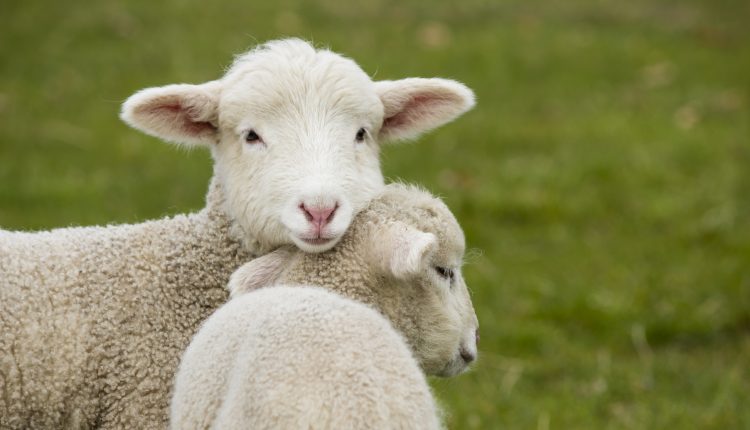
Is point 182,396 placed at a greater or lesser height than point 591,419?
greater

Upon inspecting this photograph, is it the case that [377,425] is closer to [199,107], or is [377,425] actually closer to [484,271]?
[199,107]

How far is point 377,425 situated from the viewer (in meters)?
3.24

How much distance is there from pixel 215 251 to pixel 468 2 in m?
10.5

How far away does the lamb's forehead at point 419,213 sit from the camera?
4168mm

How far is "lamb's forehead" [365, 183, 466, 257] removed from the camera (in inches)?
164

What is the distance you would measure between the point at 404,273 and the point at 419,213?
1.52 feet

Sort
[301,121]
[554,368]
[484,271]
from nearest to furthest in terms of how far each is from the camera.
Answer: [301,121]
[554,368]
[484,271]

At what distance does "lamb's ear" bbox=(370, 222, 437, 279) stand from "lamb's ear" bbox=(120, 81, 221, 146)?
1.06m

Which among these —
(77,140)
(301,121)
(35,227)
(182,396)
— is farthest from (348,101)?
(77,140)

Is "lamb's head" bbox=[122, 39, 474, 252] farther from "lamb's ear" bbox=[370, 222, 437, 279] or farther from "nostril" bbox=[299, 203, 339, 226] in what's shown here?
"lamb's ear" bbox=[370, 222, 437, 279]

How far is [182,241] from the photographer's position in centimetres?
471

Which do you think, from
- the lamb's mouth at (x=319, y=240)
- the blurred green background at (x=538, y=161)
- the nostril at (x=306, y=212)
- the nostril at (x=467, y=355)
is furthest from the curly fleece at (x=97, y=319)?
the blurred green background at (x=538, y=161)

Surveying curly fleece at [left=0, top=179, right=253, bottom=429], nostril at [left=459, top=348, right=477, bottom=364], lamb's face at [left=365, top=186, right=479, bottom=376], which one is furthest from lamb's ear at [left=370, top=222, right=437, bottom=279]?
curly fleece at [left=0, top=179, right=253, bottom=429]

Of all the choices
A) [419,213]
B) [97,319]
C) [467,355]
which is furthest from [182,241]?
[467,355]
